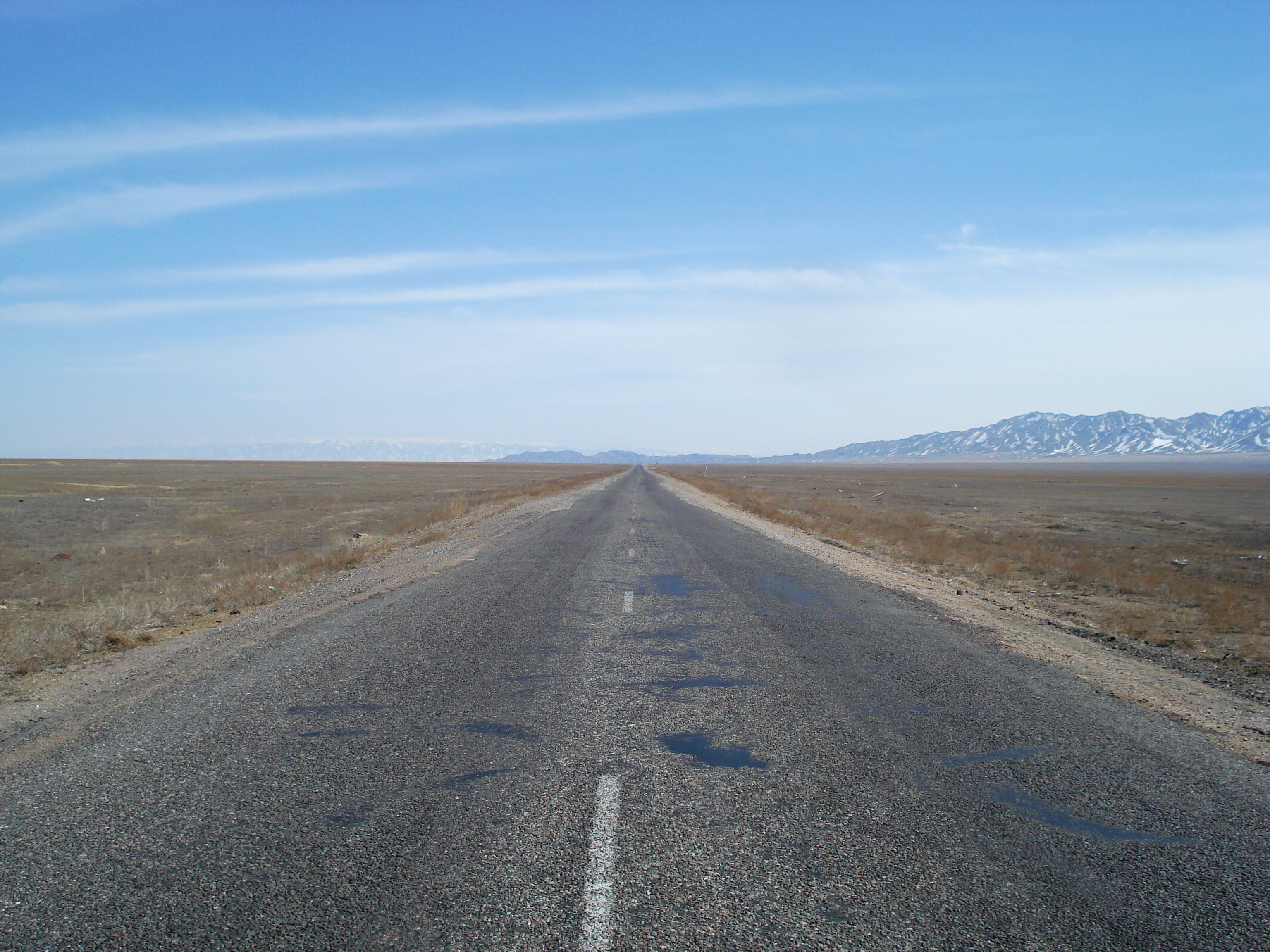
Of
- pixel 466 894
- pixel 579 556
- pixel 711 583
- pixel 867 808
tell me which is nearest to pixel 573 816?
pixel 466 894

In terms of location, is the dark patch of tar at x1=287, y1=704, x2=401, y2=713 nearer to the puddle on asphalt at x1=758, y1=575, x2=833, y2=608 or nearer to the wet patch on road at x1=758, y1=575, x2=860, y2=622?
the wet patch on road at x1=758, y1=575, x2=860, y2=622

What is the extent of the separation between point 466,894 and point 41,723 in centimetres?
480

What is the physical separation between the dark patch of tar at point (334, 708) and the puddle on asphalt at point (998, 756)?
4500mm

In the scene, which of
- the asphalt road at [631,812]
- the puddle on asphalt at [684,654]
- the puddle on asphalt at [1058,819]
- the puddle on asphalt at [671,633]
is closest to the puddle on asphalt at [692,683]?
the asphalt road at [631,812]

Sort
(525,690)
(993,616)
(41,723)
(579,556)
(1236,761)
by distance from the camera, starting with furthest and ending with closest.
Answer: (579,556) → (993,616) → (525,690) → (41,723) → (1236,761)

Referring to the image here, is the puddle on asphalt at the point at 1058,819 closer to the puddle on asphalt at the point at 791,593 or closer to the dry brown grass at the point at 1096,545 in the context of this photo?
the puddle on asphalt at the point at 791,593

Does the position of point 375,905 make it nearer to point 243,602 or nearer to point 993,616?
point 243,602

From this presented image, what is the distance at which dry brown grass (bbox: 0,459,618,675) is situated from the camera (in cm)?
1086

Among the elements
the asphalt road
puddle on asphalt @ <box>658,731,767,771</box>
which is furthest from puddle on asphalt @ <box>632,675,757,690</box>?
puddle on asphalt @ <box>658,731,767,771</box>

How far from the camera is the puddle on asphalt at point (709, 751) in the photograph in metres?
5.20

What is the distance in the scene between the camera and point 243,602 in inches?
478

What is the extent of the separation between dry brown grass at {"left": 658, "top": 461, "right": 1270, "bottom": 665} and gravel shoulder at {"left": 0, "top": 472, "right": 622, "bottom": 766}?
12561 millimetres

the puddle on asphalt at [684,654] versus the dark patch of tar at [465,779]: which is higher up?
the dark patch of tar at [465,779]

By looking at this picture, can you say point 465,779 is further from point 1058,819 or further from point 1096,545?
point 1096,545
